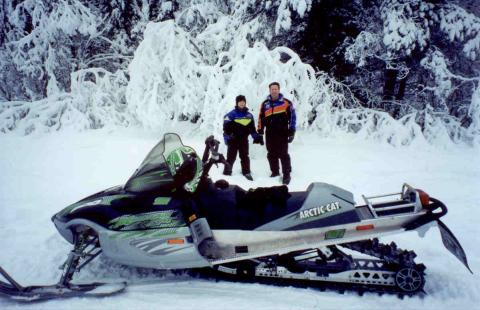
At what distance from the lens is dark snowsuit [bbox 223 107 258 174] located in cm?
551

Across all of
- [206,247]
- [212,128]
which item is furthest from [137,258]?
[212,128]

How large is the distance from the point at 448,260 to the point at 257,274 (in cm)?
182

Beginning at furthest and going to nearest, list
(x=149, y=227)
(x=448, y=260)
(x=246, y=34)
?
(x=246, y=34), (x=448, y=260), (x=149, y=227)

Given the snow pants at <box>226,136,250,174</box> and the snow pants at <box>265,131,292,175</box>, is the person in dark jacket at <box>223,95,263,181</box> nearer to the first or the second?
the snow pants at <box>226,136,250,174</box>

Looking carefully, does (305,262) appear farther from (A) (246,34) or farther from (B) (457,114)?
(B) (457,114)

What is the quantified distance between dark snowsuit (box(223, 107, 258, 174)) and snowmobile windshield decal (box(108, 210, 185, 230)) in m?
2.92

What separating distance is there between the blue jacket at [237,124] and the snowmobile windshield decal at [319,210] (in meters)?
2.98

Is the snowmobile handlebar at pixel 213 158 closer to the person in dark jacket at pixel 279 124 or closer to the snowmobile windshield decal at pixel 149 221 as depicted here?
the snowmobile windshield decal at pixel 149 221

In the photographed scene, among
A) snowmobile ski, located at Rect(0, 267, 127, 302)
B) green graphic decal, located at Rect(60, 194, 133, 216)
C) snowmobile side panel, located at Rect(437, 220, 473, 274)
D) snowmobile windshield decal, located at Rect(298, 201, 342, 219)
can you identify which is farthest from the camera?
green graphic decal, located at Rect(60, 194, 133, 216)

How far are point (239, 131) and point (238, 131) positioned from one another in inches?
0.6

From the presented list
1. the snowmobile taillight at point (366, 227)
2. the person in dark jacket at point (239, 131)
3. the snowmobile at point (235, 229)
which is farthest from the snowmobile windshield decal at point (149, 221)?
the person in dark jacket at point (239, 131)

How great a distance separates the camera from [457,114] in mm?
9805

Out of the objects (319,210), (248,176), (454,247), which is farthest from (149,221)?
(248,176)

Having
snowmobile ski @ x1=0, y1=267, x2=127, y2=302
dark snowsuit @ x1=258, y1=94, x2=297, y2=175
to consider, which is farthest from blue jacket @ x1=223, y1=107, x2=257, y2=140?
snowmobile ski @ x1=0, y1=267, x2=127, y2=302
